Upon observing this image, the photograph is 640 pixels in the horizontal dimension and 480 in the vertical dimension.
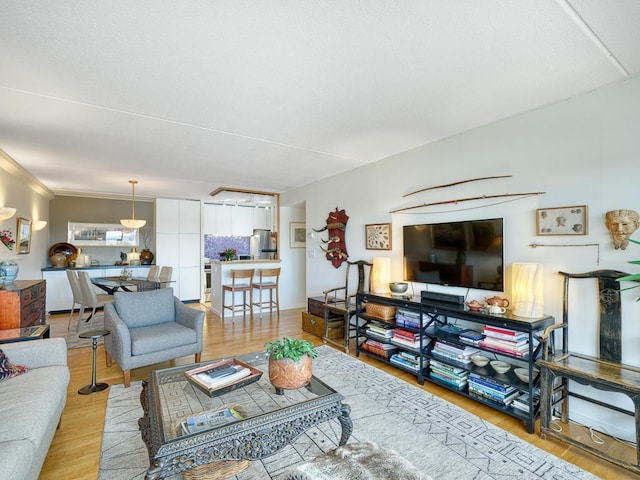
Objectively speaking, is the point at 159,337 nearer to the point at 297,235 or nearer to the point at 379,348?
the point at 379,348

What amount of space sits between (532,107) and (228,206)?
652cm

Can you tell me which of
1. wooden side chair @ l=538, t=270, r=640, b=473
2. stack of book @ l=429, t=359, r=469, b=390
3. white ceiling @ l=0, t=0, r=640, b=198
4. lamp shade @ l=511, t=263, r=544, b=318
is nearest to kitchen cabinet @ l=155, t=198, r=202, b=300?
white ceiling @ l=0, t=0, r=640, b=198

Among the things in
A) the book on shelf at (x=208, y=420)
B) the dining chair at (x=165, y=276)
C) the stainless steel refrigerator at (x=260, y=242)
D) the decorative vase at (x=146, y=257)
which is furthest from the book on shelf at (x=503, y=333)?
the decorative vase at (x=146, y=257)

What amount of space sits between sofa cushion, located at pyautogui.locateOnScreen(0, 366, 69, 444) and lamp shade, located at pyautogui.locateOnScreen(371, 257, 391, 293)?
9.49 ft

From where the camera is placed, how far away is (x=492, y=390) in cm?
253

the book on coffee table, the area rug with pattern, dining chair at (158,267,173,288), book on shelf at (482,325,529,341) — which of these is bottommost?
the area rug with pattern

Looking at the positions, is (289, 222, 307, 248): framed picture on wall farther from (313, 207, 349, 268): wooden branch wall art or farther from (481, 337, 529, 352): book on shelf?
(481, 337, 529, 352): book on shelf

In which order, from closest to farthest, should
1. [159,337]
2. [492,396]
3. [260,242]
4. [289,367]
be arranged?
1. [289,367]
2. [492,396]
3. [159,337]
4. [260,242]

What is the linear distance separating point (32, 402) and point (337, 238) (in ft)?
11.9

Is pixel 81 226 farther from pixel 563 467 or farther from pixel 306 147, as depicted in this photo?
pixel 563 467

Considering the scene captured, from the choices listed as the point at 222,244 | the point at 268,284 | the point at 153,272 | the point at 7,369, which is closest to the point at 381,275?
the point at 268,284

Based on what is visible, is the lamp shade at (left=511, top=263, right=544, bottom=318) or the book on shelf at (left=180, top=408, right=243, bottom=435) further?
the lamp shade at (left=511, top=263, right=544, bottom=318)

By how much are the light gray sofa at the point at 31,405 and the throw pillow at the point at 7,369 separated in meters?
0.04

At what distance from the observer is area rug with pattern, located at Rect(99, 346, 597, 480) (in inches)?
72.4
